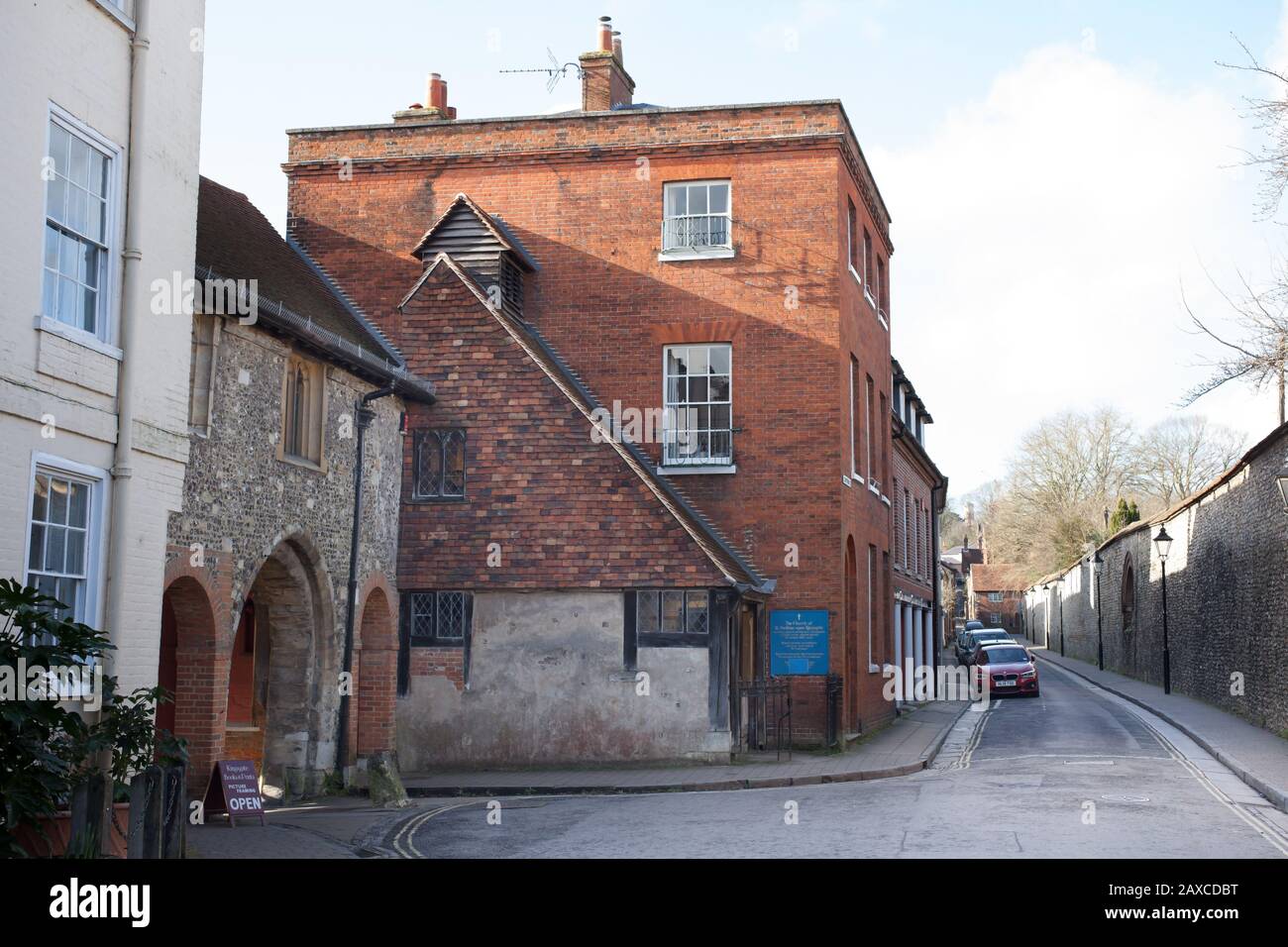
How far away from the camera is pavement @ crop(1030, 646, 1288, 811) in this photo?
54.5 feet

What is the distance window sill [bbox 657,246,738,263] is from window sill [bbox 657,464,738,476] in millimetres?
3628

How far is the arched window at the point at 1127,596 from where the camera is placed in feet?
143

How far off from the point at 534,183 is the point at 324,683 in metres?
10.4

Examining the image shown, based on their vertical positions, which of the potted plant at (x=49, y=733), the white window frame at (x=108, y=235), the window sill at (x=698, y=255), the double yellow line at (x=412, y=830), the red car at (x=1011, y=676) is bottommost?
the double yellow line at (x=412, y=830)

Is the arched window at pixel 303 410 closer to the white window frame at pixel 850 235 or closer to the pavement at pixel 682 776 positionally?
the pavement at pixel 682 776

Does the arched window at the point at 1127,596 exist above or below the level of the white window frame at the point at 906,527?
below

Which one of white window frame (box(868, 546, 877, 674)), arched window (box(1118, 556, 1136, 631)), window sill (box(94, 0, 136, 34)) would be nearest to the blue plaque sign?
white window frame (box(868, 546, 877, 674))

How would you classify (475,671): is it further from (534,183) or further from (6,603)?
(6,603)

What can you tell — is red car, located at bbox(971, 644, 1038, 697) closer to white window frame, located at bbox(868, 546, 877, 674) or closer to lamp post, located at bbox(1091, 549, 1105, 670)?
white window frame, located at bbox(868, 546, 877, 674)

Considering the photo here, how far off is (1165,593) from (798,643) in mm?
16614

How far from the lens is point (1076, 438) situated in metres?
74.9

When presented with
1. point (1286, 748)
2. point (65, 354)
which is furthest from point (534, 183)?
point (1286, 748)

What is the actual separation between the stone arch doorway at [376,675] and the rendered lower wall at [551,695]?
969mm

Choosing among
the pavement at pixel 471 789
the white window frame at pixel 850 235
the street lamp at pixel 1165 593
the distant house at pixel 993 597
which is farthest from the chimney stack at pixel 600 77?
the distant house at pixel 993 597
